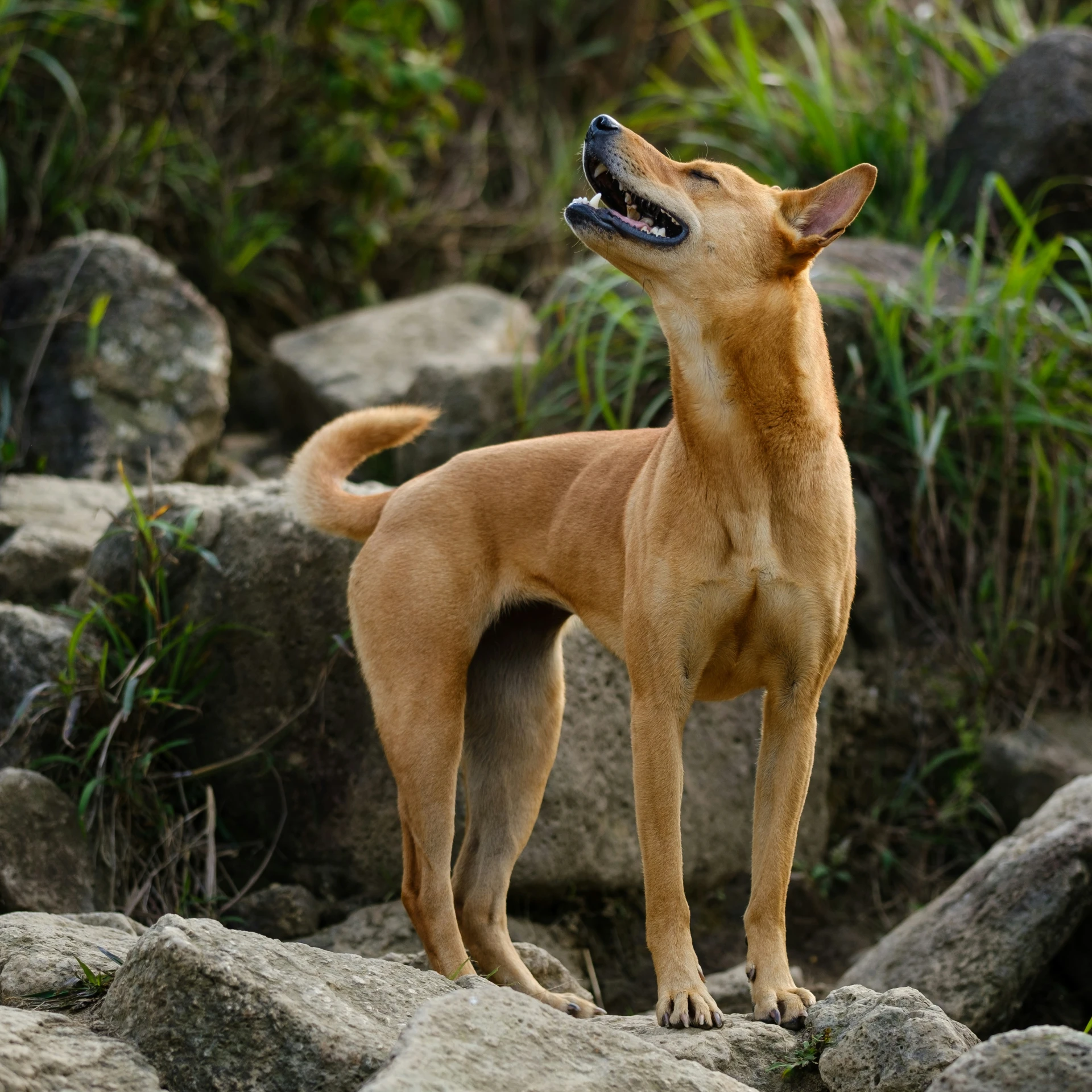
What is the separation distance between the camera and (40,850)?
4328 mm

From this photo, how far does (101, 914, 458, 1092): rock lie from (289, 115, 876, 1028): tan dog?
0.88 m

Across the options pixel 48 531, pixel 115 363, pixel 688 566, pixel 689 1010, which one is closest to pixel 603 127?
pixel 688 566

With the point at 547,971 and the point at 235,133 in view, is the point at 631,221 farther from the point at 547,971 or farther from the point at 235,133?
the point at 235,133

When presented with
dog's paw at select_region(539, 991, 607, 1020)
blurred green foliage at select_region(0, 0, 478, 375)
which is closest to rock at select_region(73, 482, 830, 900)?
dog's paw at select_region(539, 991, 607, 1020)

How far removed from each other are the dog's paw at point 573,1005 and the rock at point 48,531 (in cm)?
237

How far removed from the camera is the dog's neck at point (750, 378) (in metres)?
3.39

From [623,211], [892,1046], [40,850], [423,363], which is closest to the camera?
[892,1046]

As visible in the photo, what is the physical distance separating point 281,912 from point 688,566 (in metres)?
2.03

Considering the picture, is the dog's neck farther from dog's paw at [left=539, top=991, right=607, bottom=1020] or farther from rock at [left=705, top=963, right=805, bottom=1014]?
rock at [left=705, top=963, right=805, bottom=1014]

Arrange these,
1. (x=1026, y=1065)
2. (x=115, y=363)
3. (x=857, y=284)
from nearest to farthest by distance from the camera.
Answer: (x=1026, y=1065) < (x=857, y=284) < (x=115, y=363)

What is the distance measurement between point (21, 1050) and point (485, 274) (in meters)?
8.03

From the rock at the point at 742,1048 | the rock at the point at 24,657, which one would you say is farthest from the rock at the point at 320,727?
the rock at the point at 742,1048

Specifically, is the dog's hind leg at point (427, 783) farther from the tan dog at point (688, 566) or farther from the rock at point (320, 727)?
the rock at point (320, 727)

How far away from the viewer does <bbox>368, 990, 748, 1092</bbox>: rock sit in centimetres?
232
